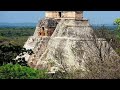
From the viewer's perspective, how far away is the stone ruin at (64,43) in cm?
2047

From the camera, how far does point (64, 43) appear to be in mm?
21578

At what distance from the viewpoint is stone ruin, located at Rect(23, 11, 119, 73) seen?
67.2 feet

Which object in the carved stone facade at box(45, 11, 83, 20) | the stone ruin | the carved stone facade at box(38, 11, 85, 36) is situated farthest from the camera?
the carved stone facade at box(38, 11, 85, 36)

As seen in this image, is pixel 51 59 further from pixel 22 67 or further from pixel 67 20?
pixel 22 67

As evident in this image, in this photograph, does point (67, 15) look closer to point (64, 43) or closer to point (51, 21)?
point (51, 21)

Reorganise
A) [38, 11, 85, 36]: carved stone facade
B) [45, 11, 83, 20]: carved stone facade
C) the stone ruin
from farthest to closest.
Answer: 1. [38, 11, 85, 36]: carved stone facade
2. [45, 11, 83, 20]: carved stone facade
3. the stone ruin

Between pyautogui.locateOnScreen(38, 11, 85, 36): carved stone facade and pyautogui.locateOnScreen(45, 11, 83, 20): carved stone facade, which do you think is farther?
pyautogui.locateOnScreen(38, 11, 85, 36): carved stone facade

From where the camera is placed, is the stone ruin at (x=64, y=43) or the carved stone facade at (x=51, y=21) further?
the carved stone facade at (x=51, y=21)

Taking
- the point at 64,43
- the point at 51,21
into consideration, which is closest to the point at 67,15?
the point at 51,21

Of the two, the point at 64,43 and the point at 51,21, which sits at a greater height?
the point at 51,21

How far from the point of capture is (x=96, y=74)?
1220 centimetres
